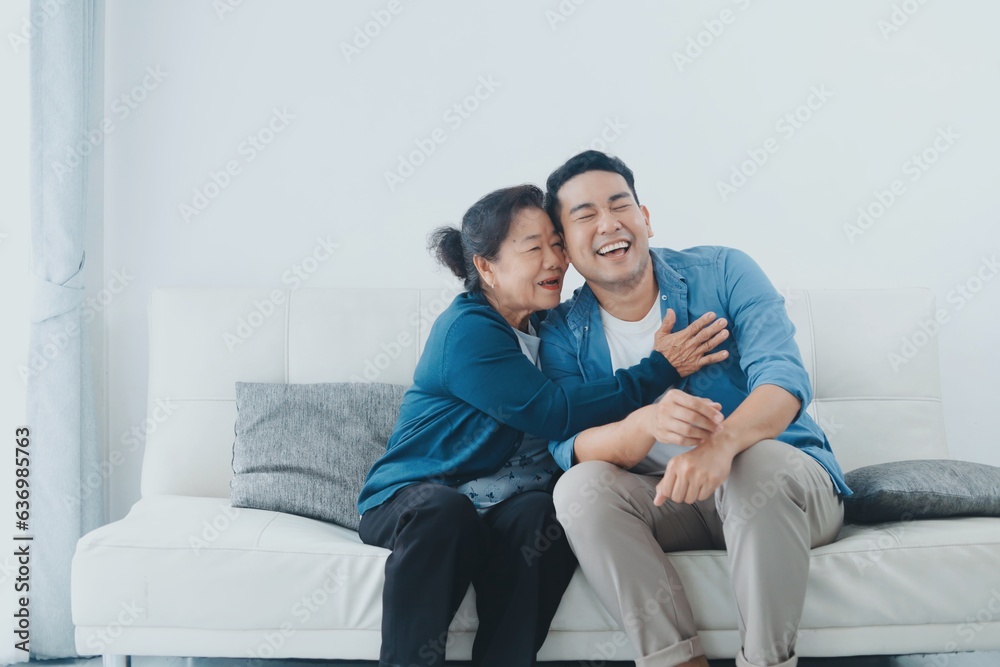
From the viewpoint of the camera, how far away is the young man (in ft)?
4.36

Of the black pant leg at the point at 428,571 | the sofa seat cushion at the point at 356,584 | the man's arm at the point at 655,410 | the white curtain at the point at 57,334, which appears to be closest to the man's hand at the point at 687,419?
the man's arm at the point at 655,410

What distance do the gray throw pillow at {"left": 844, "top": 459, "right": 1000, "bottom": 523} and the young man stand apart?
0.38 feet

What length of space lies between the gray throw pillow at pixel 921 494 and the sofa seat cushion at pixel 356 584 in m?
0.08

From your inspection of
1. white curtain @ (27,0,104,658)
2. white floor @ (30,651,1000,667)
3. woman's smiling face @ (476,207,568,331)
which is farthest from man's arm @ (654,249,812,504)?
white curtain @ (27,0,104,658)

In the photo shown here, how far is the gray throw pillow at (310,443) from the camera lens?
1.86 metres

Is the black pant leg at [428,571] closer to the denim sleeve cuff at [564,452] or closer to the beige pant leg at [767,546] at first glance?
the denim sleeve cuff at [564,452]

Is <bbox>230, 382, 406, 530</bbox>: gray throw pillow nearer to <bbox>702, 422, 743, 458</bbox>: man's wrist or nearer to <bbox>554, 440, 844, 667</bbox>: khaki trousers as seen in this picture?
<bbox>554, 440, 844, 667</bbox>: khaki trousers

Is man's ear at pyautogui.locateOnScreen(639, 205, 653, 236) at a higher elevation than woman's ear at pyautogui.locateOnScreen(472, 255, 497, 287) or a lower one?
higher

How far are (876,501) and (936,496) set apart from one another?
0.12m

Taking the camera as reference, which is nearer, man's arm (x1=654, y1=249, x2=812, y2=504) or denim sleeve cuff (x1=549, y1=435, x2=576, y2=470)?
man's arm (x1=654, y1=249, x2=812, y2=504)

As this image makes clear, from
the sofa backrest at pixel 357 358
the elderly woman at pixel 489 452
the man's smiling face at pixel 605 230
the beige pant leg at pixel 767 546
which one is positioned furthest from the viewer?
the sofa backrest at pixel 357 358

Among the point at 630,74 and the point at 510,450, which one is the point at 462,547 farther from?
the point at 630,74

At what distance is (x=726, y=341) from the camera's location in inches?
66.5

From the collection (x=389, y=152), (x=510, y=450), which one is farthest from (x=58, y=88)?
(x=510, y=450)
